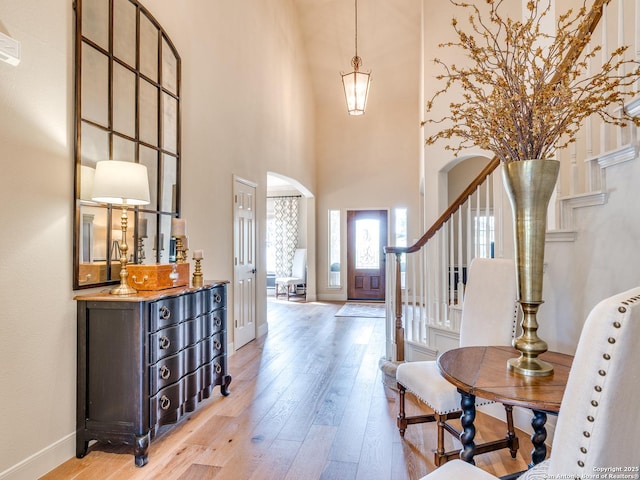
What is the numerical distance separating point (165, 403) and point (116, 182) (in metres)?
1.38

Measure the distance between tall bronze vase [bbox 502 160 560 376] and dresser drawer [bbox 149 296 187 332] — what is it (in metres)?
1.92

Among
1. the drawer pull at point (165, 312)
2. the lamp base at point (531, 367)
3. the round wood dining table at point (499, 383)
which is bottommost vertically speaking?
the round wood dining table at point (499, 383)

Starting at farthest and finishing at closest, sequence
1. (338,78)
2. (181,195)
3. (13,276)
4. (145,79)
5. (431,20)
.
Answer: (338,78) < (431,20) < (181,195) < (145,79) < (13,276)

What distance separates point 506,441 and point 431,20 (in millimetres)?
6056

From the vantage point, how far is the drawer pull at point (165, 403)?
240cm

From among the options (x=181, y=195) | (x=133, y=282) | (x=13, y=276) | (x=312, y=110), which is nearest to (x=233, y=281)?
(x=181, y=195)

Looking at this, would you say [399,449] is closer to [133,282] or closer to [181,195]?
[133,282]

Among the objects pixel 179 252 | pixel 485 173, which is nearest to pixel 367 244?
pixel 485 173

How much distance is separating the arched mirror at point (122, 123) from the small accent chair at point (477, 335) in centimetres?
209

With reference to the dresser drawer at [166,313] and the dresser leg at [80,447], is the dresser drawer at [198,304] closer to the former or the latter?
the dresser drawer at [166,313]

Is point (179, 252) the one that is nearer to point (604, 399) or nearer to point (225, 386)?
point (225, 386)

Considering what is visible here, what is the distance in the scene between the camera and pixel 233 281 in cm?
461

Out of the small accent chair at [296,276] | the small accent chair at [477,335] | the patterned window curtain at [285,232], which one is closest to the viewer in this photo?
the small accent chair at [477,335]

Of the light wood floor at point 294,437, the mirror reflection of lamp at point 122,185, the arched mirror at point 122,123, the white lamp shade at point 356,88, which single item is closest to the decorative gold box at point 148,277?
the mirror reflection of lamp at point 122,185
